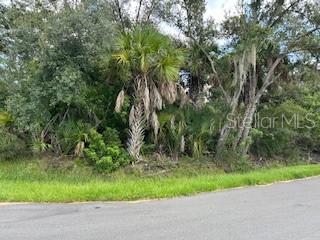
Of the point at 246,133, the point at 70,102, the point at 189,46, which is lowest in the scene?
the point at 246,133

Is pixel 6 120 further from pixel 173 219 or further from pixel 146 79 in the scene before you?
pixel 173 219

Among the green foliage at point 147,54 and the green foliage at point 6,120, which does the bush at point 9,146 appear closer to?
the green foliage at point 6,120

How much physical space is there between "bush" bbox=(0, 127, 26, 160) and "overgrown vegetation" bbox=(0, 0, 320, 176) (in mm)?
38

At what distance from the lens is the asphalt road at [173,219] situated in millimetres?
6816

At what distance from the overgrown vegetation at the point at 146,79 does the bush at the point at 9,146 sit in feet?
0.12

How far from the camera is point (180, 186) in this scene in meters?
12.0

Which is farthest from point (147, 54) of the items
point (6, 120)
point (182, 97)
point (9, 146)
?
point (9, 146)

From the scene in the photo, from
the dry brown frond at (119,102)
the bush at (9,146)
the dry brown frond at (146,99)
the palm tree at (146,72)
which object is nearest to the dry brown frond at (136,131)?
the palm tree at (146,72)

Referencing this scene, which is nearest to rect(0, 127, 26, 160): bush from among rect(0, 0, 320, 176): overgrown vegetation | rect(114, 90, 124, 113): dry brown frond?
rect(0, 0, 320, 176): overgrown vegetation

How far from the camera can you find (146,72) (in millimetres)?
15453

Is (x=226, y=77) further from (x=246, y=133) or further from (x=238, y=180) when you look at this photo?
(x=238, y=180)

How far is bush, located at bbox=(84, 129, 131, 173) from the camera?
14375 millimetres

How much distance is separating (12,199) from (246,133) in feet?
41.0

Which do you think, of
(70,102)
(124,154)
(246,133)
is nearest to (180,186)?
(124,154)
